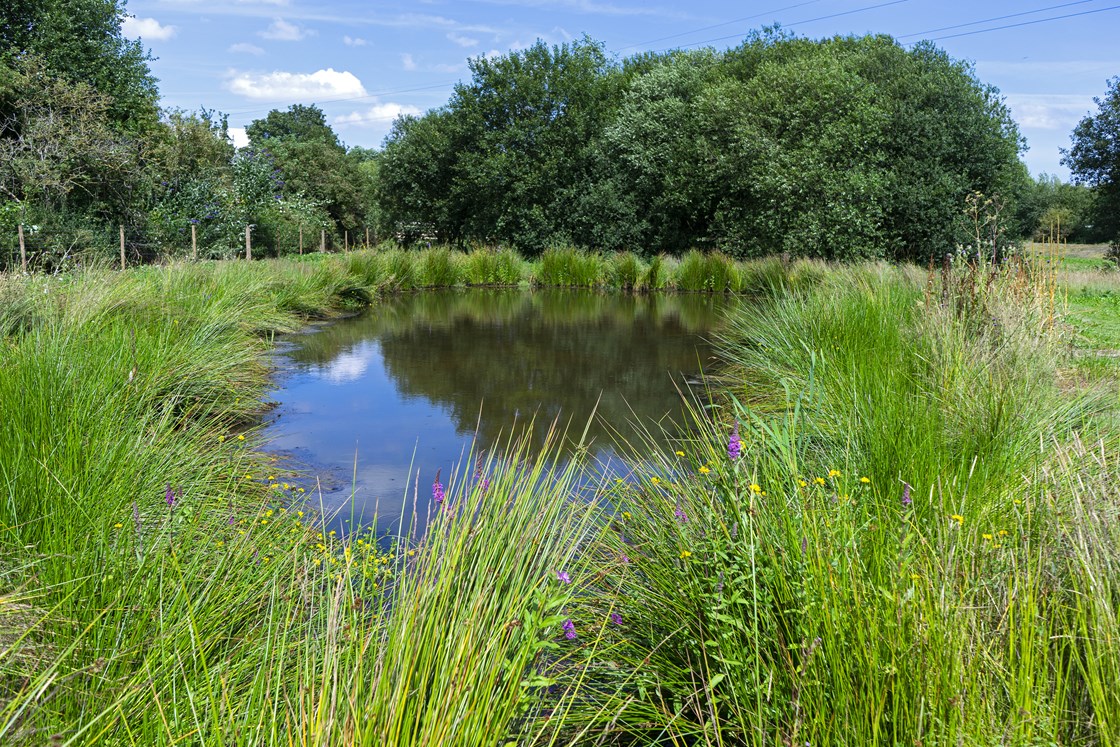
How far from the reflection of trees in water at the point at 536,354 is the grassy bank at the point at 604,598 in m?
1.43

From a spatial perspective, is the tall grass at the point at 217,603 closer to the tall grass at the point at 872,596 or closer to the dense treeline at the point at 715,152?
the tall grass at the point at 872,596

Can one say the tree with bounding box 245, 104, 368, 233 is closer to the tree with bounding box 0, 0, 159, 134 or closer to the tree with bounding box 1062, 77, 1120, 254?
the tree with bounding box 0, 0, 159, 134

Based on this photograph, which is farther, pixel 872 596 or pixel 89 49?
pixel 89 49

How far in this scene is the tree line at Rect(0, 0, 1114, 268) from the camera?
1800cm

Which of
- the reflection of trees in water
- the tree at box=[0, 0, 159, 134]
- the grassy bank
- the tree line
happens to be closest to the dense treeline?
the tree line

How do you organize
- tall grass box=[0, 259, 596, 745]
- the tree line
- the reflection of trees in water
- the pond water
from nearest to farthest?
1. tall grass box=[0, 259, 596, 745]
2. the pond water
3. the reflection of trees in water
4. the tree line

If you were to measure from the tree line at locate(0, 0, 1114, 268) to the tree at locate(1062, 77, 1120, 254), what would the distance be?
0.74 feet

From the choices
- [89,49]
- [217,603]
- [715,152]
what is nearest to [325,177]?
[89,49]

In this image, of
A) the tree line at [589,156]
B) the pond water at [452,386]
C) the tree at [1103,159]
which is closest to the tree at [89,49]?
the tree line at [589,156]

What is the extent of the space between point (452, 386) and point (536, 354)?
79.7 inches

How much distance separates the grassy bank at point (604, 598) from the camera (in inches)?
57.1

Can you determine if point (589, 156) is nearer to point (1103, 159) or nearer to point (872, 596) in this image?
point (1103, 159)

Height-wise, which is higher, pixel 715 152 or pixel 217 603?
pixel 715 152

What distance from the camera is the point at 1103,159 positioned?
2427cm
